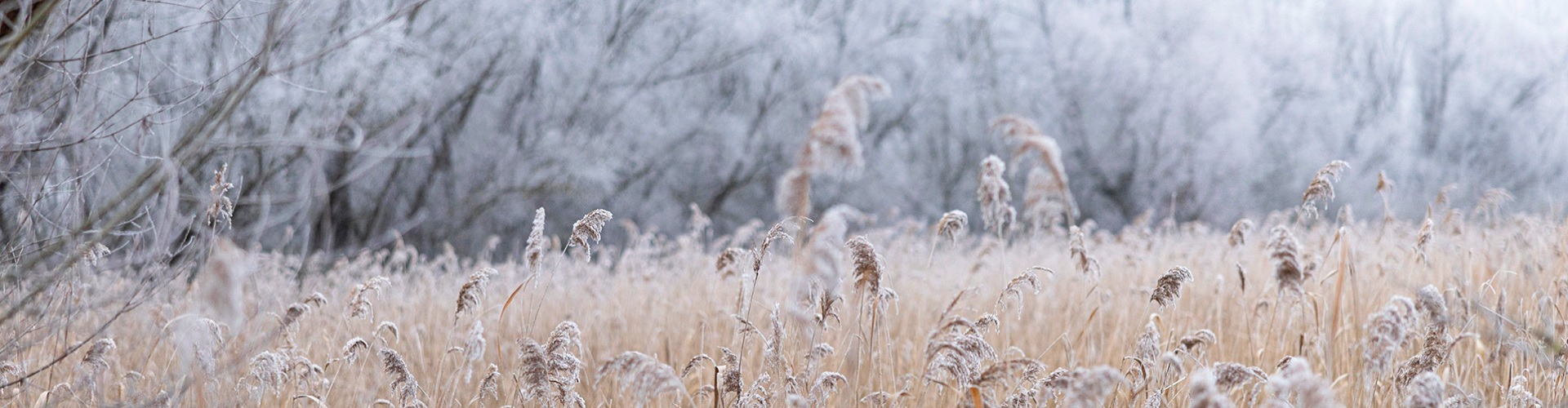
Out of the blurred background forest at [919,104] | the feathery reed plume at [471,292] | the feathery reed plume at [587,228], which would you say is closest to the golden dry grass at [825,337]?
the feathery reed plume at [471,292]

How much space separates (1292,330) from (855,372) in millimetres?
1880

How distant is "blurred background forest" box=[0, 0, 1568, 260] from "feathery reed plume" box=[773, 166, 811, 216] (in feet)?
24.6

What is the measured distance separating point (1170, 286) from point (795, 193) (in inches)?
30.1

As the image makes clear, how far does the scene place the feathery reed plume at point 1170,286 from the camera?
1.68m

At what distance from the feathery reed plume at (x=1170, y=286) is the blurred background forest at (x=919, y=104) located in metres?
7.69

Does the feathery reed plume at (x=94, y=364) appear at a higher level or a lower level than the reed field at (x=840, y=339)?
lower

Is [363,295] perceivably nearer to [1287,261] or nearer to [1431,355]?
[1287,261]

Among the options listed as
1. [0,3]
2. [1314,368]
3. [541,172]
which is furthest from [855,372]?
[541,172]

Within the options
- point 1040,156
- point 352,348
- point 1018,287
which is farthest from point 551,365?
point 1040,156

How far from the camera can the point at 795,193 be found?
139 centimetres

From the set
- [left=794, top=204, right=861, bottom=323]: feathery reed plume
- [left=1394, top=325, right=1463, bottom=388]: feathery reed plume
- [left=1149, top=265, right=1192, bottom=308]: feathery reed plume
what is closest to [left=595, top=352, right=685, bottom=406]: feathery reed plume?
[left=794, top=204, right=861, bottom=323]: feathery reed plume

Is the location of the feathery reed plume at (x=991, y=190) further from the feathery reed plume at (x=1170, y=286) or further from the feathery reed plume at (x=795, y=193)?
the feathery reed plume at (x=795, y=193)

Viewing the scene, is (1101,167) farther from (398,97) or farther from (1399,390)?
(1399,390)

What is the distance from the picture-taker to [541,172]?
12.6 metres
